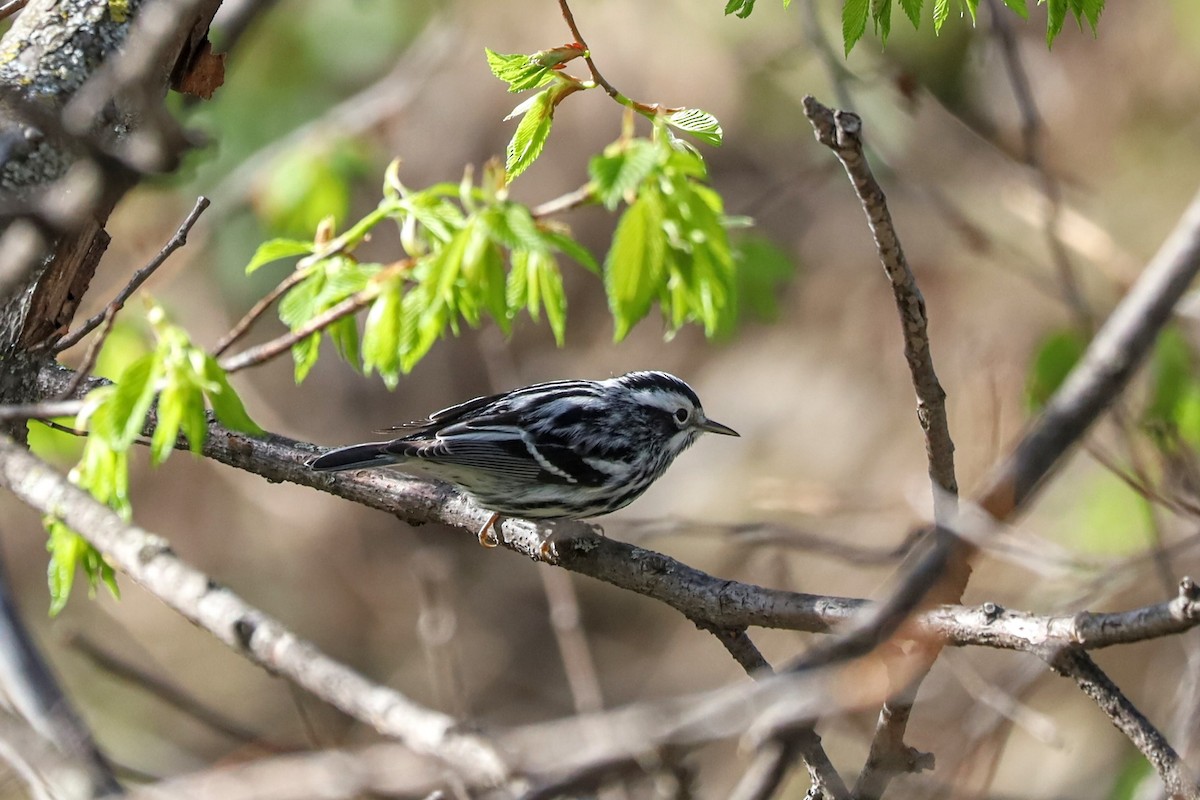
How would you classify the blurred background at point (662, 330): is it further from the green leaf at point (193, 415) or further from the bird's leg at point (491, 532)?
the green leaf at point (193, 415)

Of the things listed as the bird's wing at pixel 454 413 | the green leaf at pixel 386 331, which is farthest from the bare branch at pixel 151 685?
the bird's wing at pixel 454 413

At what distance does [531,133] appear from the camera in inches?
92.1

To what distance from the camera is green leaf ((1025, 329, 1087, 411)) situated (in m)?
4.07

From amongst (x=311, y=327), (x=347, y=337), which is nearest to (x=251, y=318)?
(x=311, y=327)

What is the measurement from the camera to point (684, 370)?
322 inches

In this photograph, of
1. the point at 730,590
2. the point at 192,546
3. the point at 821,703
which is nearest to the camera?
the point at 821,703

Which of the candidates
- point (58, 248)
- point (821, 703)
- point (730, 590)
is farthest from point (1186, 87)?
point (821, 703)

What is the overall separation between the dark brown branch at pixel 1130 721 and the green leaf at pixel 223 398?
144 centimetres

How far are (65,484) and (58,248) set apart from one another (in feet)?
3.24

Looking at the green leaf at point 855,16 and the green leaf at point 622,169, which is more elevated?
the green leaf at point 855,16

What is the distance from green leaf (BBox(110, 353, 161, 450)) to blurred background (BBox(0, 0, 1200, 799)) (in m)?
3.65

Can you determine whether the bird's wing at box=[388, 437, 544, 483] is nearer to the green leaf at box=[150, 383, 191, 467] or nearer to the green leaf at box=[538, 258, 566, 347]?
the green leaf at box=[538, 258, 566, 347]

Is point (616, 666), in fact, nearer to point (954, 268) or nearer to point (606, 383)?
point (954, 268)

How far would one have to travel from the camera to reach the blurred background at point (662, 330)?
20.6ft
